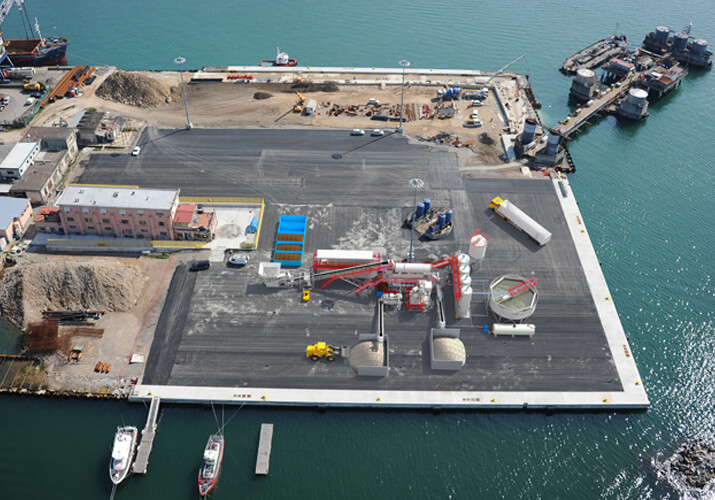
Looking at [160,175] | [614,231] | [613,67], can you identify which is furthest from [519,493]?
[613,67]

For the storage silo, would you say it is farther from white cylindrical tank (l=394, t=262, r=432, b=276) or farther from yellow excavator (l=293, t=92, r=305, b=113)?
yellow excavator (l=293, t=92, r=305, b=113)

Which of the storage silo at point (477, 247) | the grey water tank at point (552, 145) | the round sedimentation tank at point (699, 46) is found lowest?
the storage silo at point (477, 247)

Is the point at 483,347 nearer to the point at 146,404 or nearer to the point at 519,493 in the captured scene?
the point at 519,493

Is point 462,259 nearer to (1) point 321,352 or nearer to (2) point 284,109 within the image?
(1) point 321,352

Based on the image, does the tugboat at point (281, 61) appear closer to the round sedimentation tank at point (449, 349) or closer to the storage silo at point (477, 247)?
the storage silo at point (477, 247)

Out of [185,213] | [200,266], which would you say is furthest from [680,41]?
[200,266]

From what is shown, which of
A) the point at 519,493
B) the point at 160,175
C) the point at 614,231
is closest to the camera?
the point at 519,493

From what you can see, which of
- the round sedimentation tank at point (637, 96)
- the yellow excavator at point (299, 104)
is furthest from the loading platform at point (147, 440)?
the round sedimentation tank at point (637, 96)

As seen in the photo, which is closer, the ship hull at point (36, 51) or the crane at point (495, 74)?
the crane at point (495, 74)
